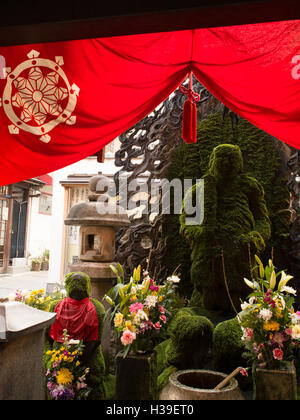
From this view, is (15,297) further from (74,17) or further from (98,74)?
(74,17)

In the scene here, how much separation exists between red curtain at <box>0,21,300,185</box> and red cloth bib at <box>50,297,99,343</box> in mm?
1426

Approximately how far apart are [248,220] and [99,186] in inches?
77.6

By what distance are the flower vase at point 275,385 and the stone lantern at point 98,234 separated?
2.22m

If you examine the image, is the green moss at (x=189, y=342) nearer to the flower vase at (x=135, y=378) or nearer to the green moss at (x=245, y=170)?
the flower vase at (x=135, y=378)

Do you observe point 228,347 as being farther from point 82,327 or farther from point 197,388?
point 82,327

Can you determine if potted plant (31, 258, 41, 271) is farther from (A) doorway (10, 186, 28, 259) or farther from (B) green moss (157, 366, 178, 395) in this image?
(B) green moss (157, 366, 178, 395)

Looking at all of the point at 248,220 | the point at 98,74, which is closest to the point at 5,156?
the point at 98,74

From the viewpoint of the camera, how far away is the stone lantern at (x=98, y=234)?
4.11m

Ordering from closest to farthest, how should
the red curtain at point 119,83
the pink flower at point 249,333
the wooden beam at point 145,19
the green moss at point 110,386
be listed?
the wooden beam at point 145,19 → the red curtain at point 119,83 → the pink flower at point 249,333 → the green moss at point 110,386

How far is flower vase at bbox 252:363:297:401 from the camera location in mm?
2584

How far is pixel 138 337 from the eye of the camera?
117 inches

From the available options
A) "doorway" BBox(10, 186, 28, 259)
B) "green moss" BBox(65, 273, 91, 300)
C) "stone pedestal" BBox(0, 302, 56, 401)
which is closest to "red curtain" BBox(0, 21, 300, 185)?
"stone pedestal" BBox(0, 302, 56, 401)

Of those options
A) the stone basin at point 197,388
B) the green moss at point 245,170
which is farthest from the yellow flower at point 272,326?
the green moss at point 245,170

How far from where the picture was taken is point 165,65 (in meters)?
2.44
